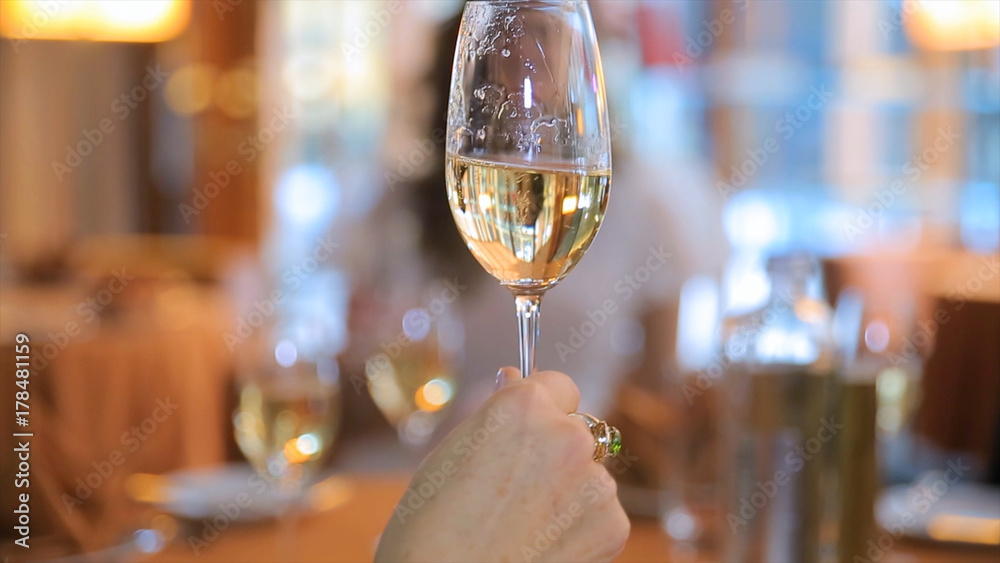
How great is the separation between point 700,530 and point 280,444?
15.4 inches

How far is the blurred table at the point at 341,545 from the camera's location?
90cm

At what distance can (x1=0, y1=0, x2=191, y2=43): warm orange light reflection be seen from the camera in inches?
201

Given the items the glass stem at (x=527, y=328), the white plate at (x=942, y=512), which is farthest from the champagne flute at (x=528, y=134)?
the white plate at (x=942, y=512)

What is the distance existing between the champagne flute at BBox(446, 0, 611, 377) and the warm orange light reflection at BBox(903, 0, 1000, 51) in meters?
A: 5.10

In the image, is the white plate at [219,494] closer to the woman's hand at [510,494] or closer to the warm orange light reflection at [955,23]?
the woman's hand at [510,494]

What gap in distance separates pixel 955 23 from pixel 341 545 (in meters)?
5.07

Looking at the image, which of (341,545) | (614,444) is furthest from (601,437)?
(341,545)

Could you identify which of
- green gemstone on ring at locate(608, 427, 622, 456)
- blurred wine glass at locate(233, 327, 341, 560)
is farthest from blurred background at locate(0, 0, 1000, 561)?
green gemstone on ring at locate(608, 427, 622, 456)

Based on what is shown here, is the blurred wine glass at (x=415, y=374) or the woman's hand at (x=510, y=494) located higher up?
the woman's hand at (x=510, y=494)

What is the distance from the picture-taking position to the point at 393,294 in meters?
1.71

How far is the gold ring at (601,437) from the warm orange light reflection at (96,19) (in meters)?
5.06

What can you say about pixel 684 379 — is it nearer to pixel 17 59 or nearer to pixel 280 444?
pixel 280 444

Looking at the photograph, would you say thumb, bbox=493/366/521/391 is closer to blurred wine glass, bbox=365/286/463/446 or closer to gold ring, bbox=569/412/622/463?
→ gold ring, bbox=569/412/622/463

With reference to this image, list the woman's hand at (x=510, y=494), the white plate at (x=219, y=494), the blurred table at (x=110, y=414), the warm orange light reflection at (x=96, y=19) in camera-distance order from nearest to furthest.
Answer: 1. the woman's hand at (x=510, y=494)
2. the white plate at (x=219, y=494)
3. the blurred table at (x=110, y=414)
4. the warm orange light reflection at (x=96, y=19)
